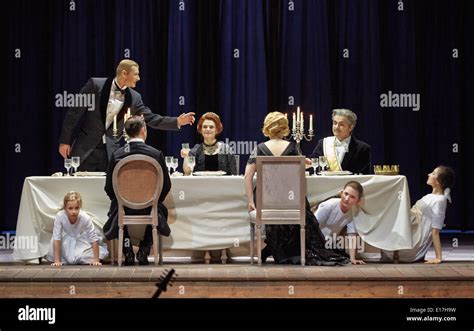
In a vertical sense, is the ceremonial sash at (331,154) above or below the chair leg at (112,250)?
above

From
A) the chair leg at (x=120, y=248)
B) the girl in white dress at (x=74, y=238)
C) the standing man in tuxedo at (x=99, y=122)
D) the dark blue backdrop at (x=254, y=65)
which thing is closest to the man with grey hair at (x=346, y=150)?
the standing man in tuxedo at (x=99, y=122)

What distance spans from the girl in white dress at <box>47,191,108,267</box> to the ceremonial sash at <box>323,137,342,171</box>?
6.02ft

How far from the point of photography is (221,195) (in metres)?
6.36

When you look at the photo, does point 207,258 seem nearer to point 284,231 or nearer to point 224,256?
point 224,256

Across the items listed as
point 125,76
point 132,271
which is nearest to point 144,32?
point 125,76

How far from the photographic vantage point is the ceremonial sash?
669 cm

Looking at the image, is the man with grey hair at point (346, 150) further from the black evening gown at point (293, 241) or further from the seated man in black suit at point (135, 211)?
the seated man in black suit at point (135, 211)

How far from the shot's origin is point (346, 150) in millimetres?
6715

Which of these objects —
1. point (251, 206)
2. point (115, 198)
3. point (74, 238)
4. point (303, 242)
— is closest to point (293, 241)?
point (303, 242)

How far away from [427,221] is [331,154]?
2.91ft

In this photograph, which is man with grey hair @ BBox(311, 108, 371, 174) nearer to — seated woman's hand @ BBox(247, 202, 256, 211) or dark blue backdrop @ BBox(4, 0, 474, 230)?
seated woman's hand @ BBox(247, 202, 256, 211)

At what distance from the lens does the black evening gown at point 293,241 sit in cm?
621

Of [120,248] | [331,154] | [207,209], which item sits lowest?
[120,248]

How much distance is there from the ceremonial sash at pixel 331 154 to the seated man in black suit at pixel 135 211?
1333 millimetres
